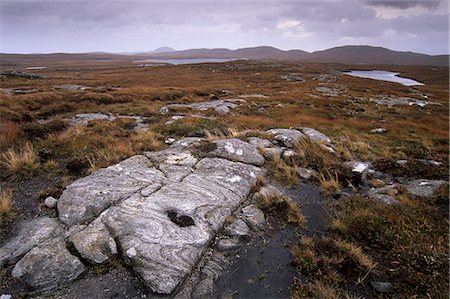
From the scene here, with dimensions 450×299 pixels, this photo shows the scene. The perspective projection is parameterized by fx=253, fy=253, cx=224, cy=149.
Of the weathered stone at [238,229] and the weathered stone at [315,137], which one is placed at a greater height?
the weathered stone at [315,137]

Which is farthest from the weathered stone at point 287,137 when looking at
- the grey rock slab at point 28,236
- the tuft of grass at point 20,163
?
the tuft of grass at point 20,163

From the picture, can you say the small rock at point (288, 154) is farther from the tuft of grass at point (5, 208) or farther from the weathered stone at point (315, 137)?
the tuft of grass at point (5, 208)

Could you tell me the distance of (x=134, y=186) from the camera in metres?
8.02

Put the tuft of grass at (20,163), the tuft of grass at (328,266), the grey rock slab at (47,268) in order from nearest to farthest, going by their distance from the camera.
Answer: the grey rock slab at (47,268), the tuft of grass at (328,266), the tuft of grass at (20,163)

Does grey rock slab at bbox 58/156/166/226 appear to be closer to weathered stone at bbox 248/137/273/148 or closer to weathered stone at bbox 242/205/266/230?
weathered stone at bbox 242/205/266/230

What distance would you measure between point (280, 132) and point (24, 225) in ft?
40.5

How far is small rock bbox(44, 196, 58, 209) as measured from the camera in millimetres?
7273

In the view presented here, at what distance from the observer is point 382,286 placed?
5629mm

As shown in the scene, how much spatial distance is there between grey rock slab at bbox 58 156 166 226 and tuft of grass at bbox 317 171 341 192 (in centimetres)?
615

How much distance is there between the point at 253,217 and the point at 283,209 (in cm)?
118

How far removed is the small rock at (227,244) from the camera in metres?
6.52

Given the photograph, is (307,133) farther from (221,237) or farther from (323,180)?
(221,237)

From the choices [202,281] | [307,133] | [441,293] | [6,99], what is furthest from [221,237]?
[6,99]

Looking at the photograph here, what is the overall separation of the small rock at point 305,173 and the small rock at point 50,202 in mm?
8746
